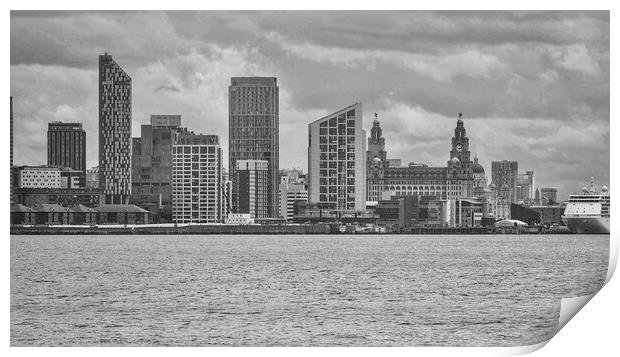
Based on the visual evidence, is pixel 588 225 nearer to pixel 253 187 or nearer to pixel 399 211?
pixel 399 211

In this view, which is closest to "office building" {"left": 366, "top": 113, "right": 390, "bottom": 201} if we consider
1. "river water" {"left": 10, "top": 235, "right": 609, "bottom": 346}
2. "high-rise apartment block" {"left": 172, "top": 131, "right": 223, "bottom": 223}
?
"high-rise apartment block" {"left": 172, "top": 131, "right": 223, "bottom": 223}

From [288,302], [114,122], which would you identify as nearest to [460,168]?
[114,122]

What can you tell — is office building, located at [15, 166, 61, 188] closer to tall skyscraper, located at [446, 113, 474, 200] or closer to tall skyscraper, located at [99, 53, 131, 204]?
tall skyscraper, located at [99, 53, 131, 204]

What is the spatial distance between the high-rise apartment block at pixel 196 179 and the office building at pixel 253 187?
1.51 meters

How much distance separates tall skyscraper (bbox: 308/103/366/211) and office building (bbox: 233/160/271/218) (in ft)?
12.1

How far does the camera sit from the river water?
14031mm

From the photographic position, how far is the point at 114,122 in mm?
109500

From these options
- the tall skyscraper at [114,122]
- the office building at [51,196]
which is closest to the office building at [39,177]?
the office building at [51,196]

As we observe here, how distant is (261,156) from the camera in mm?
96312

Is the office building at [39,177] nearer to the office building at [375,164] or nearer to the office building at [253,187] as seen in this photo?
the office building at [253,187]

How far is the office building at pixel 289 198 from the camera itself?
89.2 m

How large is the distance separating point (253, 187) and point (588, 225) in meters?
33.5
